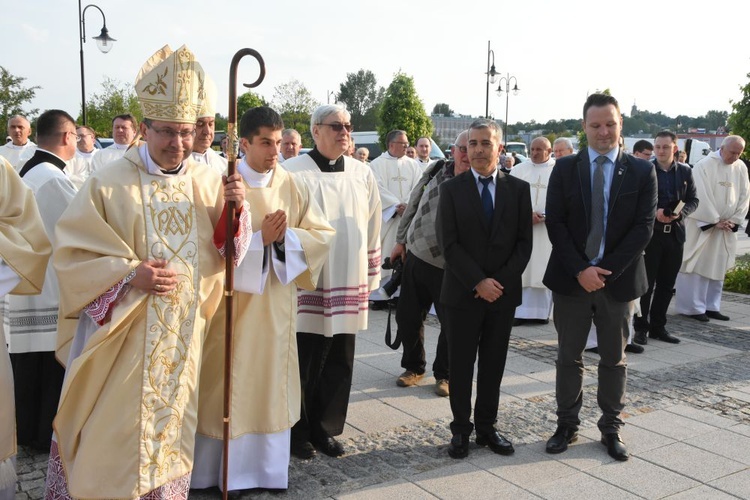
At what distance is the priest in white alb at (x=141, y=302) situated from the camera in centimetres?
331

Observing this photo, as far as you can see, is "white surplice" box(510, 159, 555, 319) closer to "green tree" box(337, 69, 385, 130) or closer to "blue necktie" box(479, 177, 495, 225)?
"blue necktie" box(479, 177, 495, 225)

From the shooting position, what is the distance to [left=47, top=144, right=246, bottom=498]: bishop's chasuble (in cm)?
330

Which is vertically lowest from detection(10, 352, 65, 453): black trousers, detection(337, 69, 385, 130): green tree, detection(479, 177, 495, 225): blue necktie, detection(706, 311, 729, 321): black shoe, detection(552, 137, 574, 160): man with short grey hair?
detection(706, 311, 729, 321): black shoe

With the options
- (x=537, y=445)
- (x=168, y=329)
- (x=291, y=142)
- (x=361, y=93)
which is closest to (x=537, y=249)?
(x=291, y=142)

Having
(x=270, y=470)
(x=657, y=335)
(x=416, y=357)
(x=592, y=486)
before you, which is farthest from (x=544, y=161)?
(x=270, y=470)

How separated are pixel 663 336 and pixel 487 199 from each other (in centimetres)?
430

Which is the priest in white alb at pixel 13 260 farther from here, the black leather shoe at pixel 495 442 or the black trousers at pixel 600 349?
the black trousers at pixel 600 349

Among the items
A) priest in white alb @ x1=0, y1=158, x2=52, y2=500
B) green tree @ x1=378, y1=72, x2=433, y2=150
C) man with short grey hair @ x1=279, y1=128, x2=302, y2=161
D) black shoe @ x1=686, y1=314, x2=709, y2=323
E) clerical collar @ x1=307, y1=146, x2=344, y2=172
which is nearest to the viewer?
priest in white alb @ x1=0, y1=158, x2=52, y2=500

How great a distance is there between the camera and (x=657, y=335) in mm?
7973

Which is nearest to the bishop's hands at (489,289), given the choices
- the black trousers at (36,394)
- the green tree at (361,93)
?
the black trousers at (36,394)

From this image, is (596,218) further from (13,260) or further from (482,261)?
(13,260)

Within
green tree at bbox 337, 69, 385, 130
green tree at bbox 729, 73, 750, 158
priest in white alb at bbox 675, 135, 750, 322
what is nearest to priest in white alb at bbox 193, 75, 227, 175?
priest in white alb at bbox 675, 135, 750, 322

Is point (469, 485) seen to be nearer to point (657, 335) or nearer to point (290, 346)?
point (290, 346)

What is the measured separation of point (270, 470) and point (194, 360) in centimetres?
84
